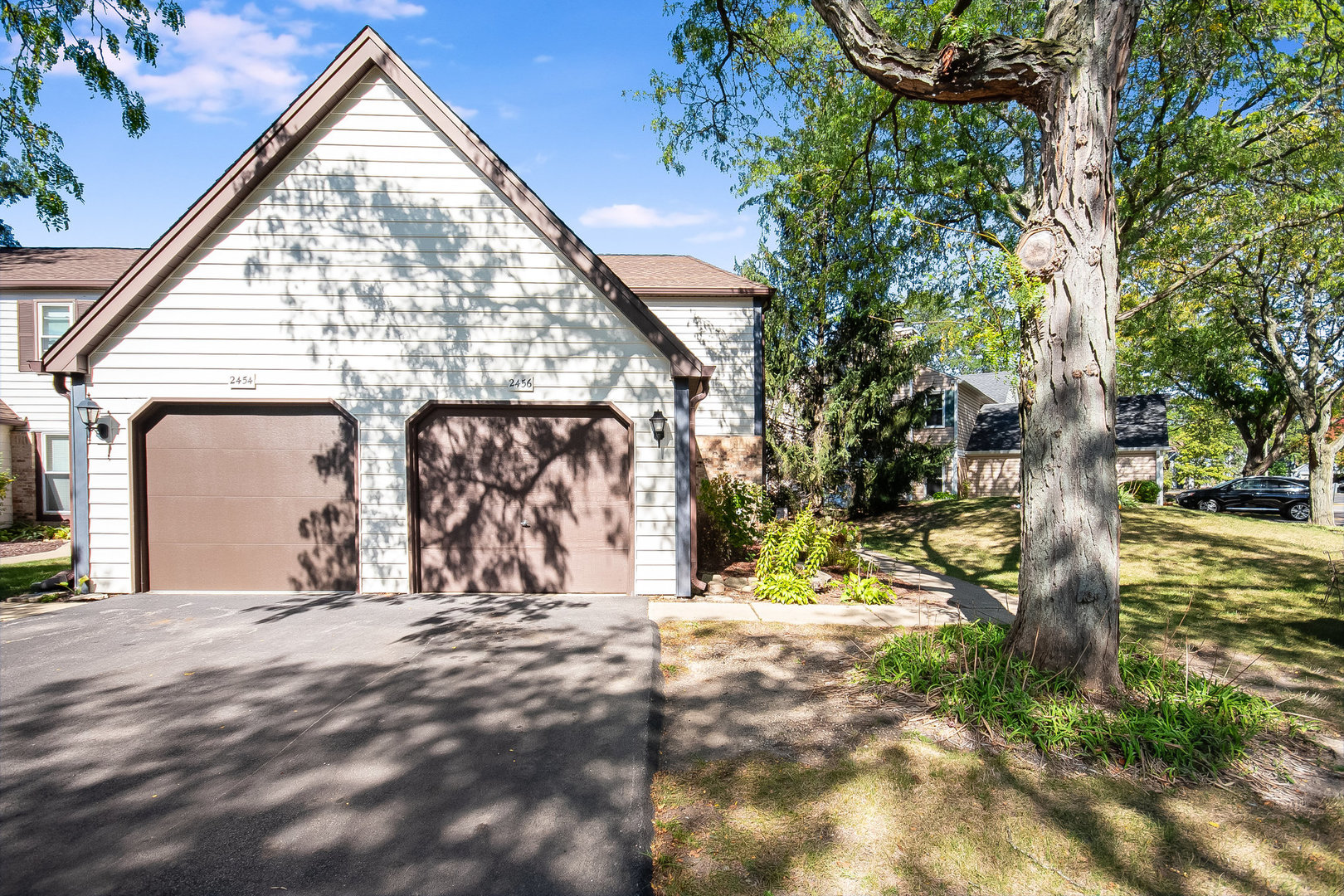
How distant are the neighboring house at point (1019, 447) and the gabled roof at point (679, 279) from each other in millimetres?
16417

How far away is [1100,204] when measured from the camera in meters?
4.96

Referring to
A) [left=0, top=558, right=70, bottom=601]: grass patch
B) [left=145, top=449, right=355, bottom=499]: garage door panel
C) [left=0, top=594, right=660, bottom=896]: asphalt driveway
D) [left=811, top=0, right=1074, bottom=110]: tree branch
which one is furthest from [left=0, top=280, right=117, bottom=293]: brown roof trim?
[left=811, top=0, right=1074, bottom=110]: tree branch

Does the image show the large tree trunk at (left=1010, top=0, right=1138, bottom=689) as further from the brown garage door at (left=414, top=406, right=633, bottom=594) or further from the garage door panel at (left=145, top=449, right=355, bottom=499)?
the garage door panel at (left=145, top=449, right=355, bottom=499)

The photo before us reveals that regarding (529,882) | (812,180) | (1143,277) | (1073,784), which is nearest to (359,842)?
(529,882)

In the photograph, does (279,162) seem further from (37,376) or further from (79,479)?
(37,376)

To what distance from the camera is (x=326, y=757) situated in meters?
4.16

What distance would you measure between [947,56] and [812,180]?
805 cm

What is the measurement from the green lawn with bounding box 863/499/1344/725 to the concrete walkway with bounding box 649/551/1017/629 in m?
1.30

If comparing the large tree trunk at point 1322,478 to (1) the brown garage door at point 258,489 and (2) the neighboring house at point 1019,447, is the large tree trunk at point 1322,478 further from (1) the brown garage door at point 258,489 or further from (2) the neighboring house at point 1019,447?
(1) the brown garage door at point 258,489

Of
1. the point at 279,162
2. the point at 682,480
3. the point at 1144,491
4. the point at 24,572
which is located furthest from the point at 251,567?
the point at 1144,491

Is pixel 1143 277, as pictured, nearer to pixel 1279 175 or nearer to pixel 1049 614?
pixel 1279 175

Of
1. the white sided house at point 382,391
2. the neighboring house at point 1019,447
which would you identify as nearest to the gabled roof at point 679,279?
the white sided house at point 382,391

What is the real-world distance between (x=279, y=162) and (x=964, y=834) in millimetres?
10390

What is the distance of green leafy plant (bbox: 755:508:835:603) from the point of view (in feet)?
29.1
